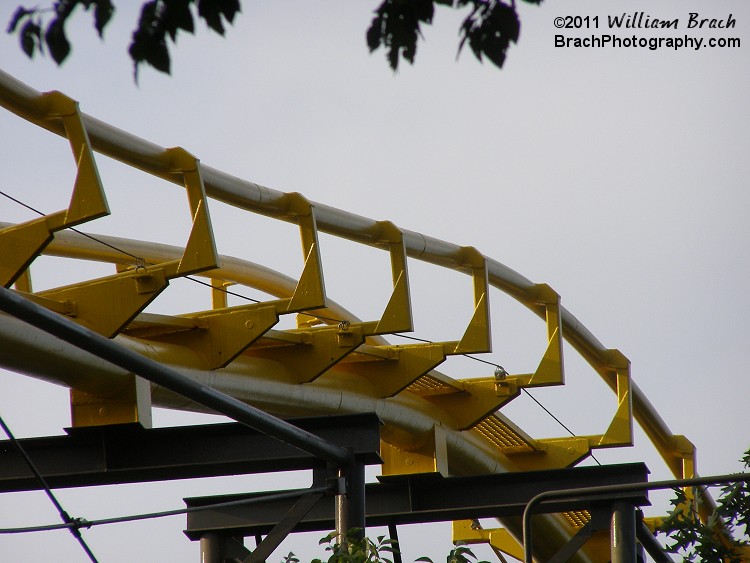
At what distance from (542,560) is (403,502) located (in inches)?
208

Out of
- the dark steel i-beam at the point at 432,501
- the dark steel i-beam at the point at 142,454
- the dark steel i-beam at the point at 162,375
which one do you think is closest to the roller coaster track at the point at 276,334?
the dark steel i-beam at the point at 142,454

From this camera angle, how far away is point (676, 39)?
12453 mm

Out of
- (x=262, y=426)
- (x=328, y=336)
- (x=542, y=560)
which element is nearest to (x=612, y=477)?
(x=328, y=336)

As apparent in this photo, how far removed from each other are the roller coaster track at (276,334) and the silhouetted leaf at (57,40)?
4.68 m

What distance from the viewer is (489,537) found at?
18969 mm

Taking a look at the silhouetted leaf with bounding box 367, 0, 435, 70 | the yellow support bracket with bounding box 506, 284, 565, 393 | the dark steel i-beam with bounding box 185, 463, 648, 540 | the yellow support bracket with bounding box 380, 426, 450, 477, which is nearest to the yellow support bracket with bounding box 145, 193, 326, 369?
the dark steel i-beam with bounding box 185, 463, 648, 540

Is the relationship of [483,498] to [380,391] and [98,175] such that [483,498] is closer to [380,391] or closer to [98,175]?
[380,391]

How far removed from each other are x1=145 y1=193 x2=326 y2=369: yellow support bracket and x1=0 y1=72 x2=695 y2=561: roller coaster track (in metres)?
0.01

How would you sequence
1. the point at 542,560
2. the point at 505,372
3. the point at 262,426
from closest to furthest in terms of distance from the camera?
the point at 262,426 < the point at 505,372 < the point at 542,560

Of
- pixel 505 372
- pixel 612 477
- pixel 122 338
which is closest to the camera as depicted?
pixel 122 338

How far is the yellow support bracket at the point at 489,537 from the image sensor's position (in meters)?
18.8

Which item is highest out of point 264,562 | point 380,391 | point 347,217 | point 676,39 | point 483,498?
point 676,39

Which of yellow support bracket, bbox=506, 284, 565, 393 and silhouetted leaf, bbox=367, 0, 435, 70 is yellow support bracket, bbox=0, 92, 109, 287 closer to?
silhouetted leaf, bbox=367, 0, 435, 70

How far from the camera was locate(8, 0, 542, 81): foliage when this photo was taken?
14.9 ft
